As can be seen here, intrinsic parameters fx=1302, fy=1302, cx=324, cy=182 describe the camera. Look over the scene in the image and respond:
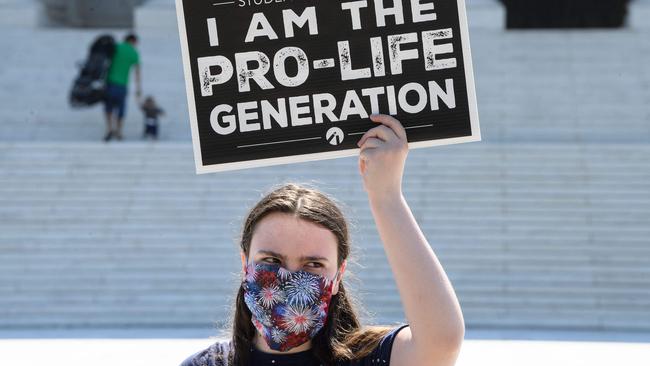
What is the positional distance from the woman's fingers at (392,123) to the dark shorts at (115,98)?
13.0 m

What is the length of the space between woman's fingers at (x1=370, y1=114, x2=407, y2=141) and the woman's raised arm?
0.52 feet

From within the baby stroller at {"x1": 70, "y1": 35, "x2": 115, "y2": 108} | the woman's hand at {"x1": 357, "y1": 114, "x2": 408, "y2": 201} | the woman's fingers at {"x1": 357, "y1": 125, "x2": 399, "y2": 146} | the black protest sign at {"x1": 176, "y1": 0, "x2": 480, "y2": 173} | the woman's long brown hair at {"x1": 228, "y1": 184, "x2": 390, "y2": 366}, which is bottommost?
the woman's long brown hair at {"x1": 228, "y1": 184, "x2": 390, "y2": 366}

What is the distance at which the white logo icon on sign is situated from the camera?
3.14 metres

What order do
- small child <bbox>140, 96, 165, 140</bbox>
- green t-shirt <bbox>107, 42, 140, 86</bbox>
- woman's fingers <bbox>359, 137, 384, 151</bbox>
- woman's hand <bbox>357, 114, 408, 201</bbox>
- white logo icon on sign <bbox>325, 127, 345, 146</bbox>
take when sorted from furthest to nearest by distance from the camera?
small child <bbox>140, 96, 165, 140</bbox>
green t-shirt <bbox>107, 42, 140, 86</bbox>
white logo icon on sign <bbox>325, 127, 345, 146</bbox>
woman's fingers <bbox>359, 137, 384, 151</bbox>
woman's hand <bbox>357, 114, 408, 201</bbox>

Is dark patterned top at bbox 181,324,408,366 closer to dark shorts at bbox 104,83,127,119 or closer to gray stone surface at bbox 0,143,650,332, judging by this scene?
gray stone surface at bbox 0,143,650,332

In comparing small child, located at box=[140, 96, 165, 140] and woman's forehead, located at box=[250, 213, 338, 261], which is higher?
small child, located at box=[140, 96, 165, 140]

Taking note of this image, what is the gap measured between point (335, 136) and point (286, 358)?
1.94 ft

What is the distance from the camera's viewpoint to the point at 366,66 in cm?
325

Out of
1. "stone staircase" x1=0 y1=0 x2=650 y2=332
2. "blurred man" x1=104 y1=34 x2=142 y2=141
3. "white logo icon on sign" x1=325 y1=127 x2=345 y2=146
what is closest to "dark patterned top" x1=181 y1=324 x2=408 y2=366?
"white logo icon on sign" x1=325 y1=127 x2=345 y2=146

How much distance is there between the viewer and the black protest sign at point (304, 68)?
319 cm

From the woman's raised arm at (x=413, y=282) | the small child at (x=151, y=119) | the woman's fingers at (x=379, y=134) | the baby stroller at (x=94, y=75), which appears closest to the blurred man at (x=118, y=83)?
the small child at (x=151, y=119)

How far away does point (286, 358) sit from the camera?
2.86 metres

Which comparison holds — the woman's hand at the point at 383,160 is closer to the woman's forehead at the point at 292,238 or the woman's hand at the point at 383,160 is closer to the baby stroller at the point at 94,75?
the woman's forehead at the point at 292,238

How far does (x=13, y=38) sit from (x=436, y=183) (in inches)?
401
